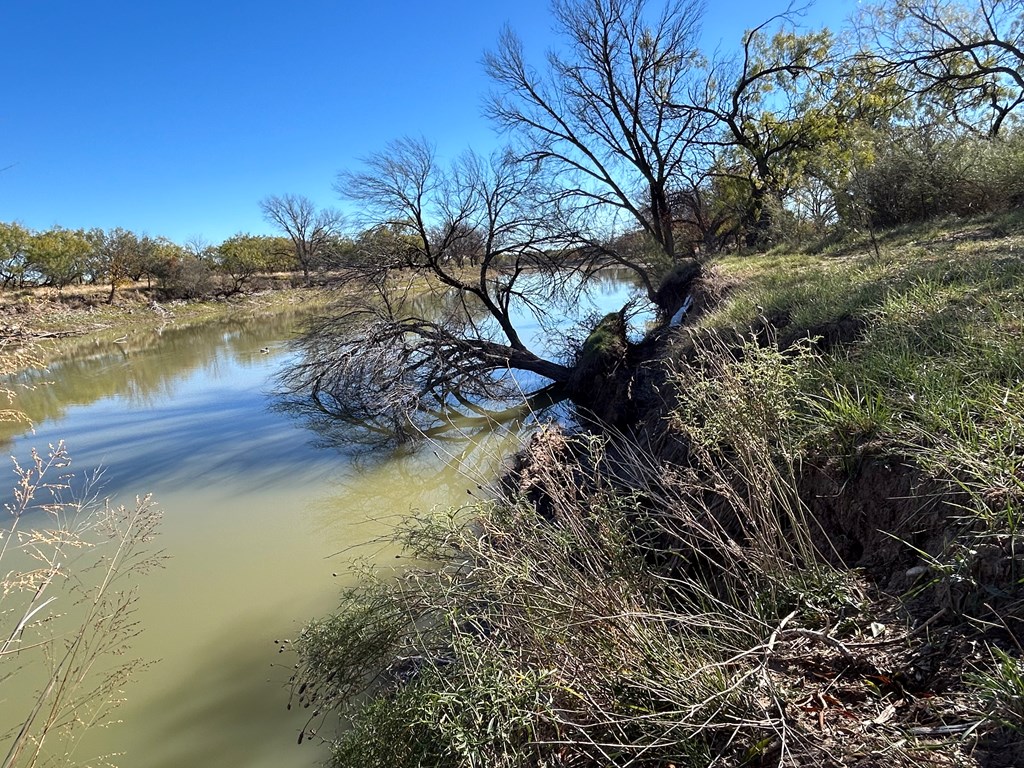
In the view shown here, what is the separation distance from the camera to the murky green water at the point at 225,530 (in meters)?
4.24

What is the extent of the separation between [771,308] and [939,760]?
5.52 metres

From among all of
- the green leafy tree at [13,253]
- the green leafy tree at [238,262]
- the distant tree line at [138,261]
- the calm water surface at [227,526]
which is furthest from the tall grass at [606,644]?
the green leafy tree at [238,262]

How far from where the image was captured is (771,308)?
20.6 feet

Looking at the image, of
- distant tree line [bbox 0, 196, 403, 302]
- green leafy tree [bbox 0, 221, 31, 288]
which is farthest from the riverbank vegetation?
green leafy tree [bbox 0, 221, 31, 288]

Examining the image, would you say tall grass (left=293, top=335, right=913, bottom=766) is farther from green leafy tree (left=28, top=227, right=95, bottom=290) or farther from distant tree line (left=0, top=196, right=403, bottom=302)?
green leafy tree (left=28, top=227, right=95, bottom=290)

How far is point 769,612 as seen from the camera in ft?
7.22

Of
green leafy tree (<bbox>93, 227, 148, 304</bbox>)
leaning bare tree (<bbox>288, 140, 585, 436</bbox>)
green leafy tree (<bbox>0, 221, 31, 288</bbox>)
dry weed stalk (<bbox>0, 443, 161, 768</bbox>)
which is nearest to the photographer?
dry weed stalk (<bbox>0, 443, 161, 768</bbox>)

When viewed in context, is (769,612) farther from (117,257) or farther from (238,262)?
(238,262)

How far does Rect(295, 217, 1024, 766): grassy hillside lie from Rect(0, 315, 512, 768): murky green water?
0.84 metres

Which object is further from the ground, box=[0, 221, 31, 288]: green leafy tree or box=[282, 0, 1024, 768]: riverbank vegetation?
box=[0, 221, 31, 288]: green leafy tree

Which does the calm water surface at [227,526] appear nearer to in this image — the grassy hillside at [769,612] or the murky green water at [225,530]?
the murky green water at [225,530]

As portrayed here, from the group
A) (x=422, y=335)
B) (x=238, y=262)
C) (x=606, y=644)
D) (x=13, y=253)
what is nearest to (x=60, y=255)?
(x=13, y=253)

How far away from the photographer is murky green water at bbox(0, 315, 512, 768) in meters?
4.24

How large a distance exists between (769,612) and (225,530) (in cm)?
762
